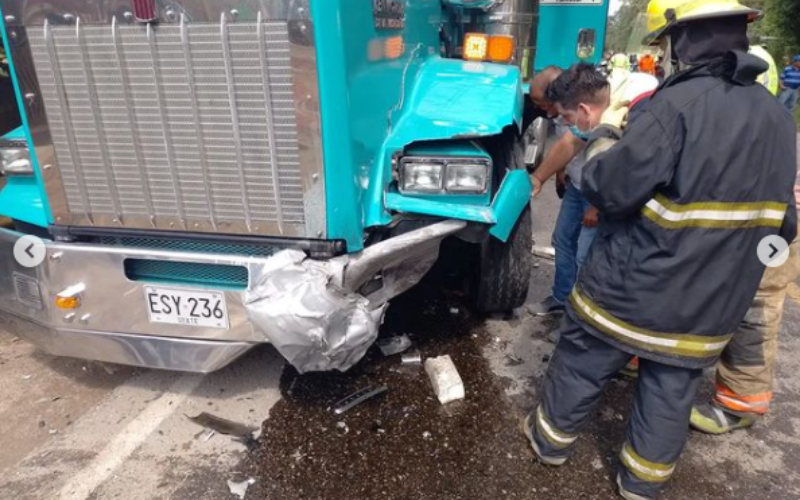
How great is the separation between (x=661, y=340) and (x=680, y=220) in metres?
0.49

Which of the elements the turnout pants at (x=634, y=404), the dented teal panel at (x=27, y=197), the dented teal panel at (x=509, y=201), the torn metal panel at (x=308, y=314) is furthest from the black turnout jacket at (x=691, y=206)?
the dented teal panel at (x=27, y=197)

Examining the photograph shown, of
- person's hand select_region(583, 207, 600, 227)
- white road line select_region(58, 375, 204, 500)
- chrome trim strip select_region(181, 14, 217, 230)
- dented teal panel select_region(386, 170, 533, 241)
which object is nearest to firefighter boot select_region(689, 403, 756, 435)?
person's hand select_region(583, 207, 600, 227)

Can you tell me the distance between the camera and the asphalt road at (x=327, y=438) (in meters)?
2.56

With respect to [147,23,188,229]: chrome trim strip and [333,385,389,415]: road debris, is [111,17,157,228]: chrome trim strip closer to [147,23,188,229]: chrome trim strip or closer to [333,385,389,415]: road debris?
[147,23,188,229]: chrome trim strip

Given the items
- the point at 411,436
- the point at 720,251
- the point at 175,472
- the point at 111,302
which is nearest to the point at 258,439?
the point at 175,472

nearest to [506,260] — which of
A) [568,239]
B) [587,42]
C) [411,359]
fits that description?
[568,239]

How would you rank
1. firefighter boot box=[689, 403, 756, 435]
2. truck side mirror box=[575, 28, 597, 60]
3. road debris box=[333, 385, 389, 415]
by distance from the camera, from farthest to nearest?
1. truck side mirror box=[575, 28, 597, 60]
2. road debris box=[333, 385, 389, 415]
3. firefighter boot box=[689, 403, 756, 435]

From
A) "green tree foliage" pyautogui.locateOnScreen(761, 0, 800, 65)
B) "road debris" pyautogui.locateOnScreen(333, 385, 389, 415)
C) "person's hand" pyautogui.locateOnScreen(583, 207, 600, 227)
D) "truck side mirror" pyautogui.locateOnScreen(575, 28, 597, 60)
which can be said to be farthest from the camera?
"green tree foliage" pyautogui.locateOnScreen(761, 0, 800, 65)

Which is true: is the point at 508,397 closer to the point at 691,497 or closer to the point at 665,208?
the point at 691,497

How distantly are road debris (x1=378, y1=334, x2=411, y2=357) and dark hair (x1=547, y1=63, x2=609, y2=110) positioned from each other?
1685 mm

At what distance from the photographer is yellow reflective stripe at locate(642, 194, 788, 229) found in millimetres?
2035

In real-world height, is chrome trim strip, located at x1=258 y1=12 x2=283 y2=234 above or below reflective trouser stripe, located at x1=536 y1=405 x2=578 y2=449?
above

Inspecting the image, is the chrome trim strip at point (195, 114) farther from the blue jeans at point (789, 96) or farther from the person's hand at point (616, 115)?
the blue jeans at point (789, 96)

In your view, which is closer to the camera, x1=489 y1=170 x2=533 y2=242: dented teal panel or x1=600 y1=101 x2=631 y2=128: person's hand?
x1=600 y1=101 x2=631 y2=128: person's hand
